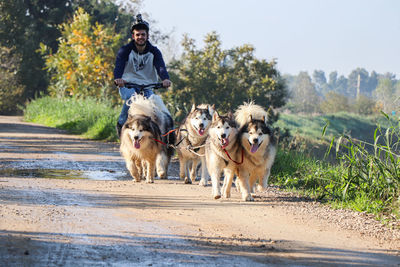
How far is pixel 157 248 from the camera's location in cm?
427

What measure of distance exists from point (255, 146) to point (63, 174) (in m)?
3.58

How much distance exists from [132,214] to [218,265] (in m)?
1.93

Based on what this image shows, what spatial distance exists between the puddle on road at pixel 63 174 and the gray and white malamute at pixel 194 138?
102cm

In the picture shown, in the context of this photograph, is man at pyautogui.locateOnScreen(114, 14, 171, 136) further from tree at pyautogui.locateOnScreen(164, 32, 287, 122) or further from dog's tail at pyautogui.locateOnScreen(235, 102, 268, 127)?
tree at pyautogui.locateOnScreen(164, 32, 287, 122)

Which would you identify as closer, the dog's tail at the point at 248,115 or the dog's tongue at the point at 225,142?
the dog's tongue at the point at 225,142

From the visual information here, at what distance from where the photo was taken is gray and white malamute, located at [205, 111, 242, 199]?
686 cm

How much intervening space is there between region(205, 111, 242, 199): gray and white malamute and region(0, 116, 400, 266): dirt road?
349mm

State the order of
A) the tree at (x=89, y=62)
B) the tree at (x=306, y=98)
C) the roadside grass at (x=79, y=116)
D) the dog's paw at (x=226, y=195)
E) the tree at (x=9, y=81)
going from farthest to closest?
1. the tree at (x=306, y=98)
2. the tree at (x=9, y=81)
3. the tree at (x=89, y=62)
4. the roadside grass at (x=79, y=116)
5. the dog's paw at (x=226, y=195)

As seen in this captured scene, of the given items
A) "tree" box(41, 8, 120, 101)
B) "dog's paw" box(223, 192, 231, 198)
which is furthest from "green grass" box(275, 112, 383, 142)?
"dog's paw" box(223, 192, 231, 198)

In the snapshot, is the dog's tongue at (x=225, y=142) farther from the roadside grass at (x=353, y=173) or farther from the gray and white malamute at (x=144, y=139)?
the gray and white malamute at (x=144, y=139)

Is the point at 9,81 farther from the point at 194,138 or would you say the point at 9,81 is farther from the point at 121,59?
the point at 194,138

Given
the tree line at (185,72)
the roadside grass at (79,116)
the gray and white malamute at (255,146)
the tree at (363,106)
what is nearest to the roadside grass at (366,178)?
the gray and white malamute at (255,146)

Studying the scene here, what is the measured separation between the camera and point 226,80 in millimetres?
25547

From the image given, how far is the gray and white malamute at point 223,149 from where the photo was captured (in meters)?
6.86
